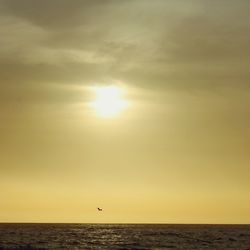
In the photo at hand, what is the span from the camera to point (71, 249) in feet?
238

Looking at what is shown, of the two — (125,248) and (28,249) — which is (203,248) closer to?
(125,248)

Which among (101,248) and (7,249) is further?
(101,248)

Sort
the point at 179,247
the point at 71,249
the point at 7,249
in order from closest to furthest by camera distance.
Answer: the point at 7,249
the point at 71,249
the point at 179,247

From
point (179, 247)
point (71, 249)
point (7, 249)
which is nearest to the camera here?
point (7, 249)

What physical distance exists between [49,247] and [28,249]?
4960 millimetres

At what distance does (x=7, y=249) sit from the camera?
2601 inches

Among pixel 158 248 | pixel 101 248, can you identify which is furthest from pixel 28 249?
pixel 158 248

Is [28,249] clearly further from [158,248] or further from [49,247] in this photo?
[158,248]

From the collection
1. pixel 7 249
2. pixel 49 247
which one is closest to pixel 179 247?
pixel 49 247

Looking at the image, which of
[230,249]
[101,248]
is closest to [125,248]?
[101,248]

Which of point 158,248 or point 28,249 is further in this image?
point 158,248

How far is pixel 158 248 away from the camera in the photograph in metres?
75.6

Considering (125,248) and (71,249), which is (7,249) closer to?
(71,249)

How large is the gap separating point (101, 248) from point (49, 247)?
6.37 metres
